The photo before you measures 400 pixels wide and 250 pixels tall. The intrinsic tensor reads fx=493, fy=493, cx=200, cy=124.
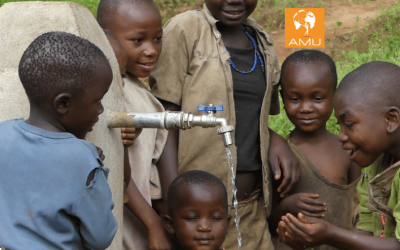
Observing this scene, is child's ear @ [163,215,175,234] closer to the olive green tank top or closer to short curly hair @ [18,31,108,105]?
the olive green tank top

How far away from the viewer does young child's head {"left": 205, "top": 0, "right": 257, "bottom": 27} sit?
2.52 m

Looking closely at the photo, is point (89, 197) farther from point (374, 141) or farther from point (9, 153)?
point (374, 141)

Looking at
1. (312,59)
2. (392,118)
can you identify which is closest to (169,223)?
(392,118)

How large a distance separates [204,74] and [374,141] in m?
0.89

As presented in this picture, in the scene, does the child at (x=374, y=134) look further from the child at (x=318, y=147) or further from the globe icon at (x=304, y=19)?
the globe icon at (x=304, y=19)

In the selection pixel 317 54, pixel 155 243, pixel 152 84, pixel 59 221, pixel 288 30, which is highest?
pixel 288 30

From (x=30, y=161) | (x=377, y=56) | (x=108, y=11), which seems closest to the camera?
(x=30, y=161)

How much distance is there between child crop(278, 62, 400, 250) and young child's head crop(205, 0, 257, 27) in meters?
0.70

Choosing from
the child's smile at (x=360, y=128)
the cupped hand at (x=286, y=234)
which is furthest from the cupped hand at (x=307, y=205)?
the child's smile at (x=360, y=128)

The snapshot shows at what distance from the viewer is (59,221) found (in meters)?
1.29

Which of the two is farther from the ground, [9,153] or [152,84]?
[152,84]

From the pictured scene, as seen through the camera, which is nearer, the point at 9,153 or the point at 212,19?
the point at 9,153

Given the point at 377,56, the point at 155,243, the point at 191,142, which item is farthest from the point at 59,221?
the point at 377,56

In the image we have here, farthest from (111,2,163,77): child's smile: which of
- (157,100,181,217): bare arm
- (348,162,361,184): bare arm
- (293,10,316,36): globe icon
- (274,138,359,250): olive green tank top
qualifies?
(293,10,316,36): globe icon
